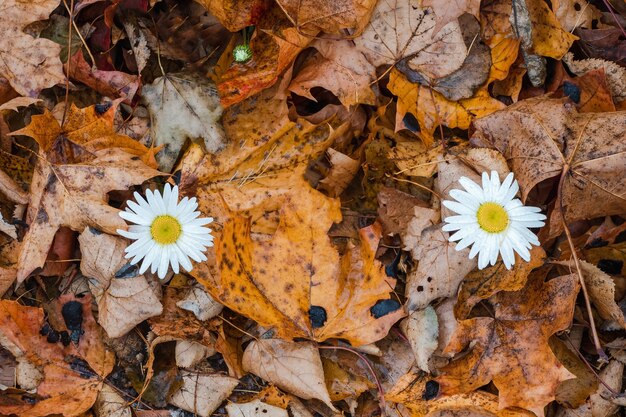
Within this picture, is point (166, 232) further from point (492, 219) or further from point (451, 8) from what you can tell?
point (451, 8)

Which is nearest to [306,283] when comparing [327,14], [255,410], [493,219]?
[255,410]

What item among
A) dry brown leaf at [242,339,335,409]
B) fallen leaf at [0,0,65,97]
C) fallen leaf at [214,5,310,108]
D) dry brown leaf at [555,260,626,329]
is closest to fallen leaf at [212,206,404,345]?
dry brown leaf at [242,339,335,409]

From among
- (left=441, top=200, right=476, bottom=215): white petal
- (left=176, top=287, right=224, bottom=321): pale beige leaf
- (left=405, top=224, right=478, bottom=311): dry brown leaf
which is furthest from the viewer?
(left=176, top=287, right=224, bottom=321): pale beige leaf

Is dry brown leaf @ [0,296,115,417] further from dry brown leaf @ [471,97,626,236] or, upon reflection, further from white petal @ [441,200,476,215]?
dry brown leaf @ [471,97,626,236]

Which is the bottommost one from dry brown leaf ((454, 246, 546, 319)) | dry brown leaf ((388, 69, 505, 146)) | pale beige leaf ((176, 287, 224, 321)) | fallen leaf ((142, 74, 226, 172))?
dry brown leaf ((454, 246, 546, 319))

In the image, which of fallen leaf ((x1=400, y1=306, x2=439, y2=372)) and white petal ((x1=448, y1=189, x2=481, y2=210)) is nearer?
white petal ((x1=448, y1=189, x2=481, y2=210))

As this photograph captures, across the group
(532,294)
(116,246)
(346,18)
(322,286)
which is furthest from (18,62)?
(532,294)

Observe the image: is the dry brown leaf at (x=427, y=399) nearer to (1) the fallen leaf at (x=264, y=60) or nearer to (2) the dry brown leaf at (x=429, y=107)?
(2) the dry brown leaf at (x=429, y=107)
